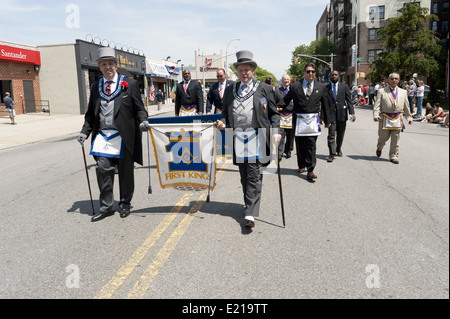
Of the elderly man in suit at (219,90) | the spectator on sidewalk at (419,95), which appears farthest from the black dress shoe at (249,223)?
the spectator on sidewalk at (419,95)

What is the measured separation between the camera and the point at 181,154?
222 inches

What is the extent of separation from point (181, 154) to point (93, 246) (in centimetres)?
180

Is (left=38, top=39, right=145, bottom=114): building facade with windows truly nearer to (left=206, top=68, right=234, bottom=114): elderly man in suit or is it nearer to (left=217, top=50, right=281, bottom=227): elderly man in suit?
(left=206, top=68, right=234, bottom=114): elderly man in suit

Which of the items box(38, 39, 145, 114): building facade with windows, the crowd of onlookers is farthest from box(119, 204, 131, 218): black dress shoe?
box(38, 39, 145, 114): building facade with windows

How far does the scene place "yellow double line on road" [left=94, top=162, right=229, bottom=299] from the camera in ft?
11.1

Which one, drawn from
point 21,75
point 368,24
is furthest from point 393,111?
point 368,24

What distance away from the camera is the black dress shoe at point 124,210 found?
17.9ft

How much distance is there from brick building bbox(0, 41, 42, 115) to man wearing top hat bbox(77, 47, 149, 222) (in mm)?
26333

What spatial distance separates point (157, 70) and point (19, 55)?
21430 millimetres

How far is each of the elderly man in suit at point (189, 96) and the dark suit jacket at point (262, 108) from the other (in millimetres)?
4786

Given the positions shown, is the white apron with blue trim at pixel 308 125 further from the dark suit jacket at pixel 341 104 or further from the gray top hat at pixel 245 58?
the gray top hat at pixel 245 58

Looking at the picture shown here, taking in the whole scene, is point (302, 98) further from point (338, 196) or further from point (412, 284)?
point (412, 284)

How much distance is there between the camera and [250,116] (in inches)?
197
